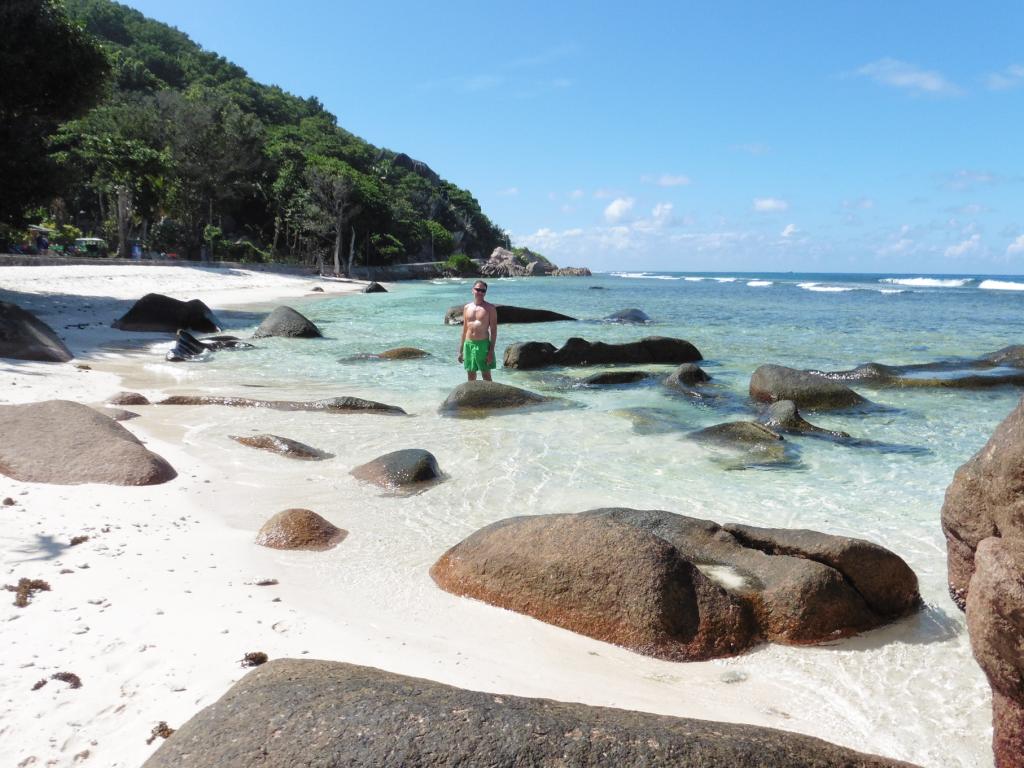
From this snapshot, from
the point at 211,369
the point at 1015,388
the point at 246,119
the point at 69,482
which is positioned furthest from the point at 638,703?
the point at 246,119

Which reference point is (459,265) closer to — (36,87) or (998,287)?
(998,287)

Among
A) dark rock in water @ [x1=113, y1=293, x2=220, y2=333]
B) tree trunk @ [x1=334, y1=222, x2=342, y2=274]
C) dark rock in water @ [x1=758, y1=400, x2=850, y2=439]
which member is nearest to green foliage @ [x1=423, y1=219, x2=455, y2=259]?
tree trunk @ [x1=334, y1=222, x2=342, y2=274]

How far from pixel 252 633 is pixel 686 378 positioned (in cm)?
1042

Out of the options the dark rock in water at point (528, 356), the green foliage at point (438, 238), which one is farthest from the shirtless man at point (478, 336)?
the green foliage at point (438, 238)

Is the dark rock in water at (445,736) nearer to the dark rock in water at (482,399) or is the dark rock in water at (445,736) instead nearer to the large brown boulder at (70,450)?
the large brown boulder at (70,450)

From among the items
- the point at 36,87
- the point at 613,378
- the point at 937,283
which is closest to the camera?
the point at 613,378

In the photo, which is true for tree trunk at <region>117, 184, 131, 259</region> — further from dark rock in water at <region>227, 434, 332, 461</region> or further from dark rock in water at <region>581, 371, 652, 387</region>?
dark rock in water at <region>227, 434, 332, 461</region>

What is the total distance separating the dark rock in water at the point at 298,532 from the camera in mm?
5277

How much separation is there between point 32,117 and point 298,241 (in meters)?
46.7

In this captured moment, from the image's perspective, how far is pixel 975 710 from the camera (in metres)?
3.59

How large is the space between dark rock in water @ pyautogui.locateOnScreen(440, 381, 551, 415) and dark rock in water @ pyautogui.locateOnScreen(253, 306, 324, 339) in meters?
9.83

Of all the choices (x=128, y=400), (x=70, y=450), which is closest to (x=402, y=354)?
(x=128, y=400)

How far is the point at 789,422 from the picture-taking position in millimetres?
9836

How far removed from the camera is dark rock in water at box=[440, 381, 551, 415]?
419 inches
